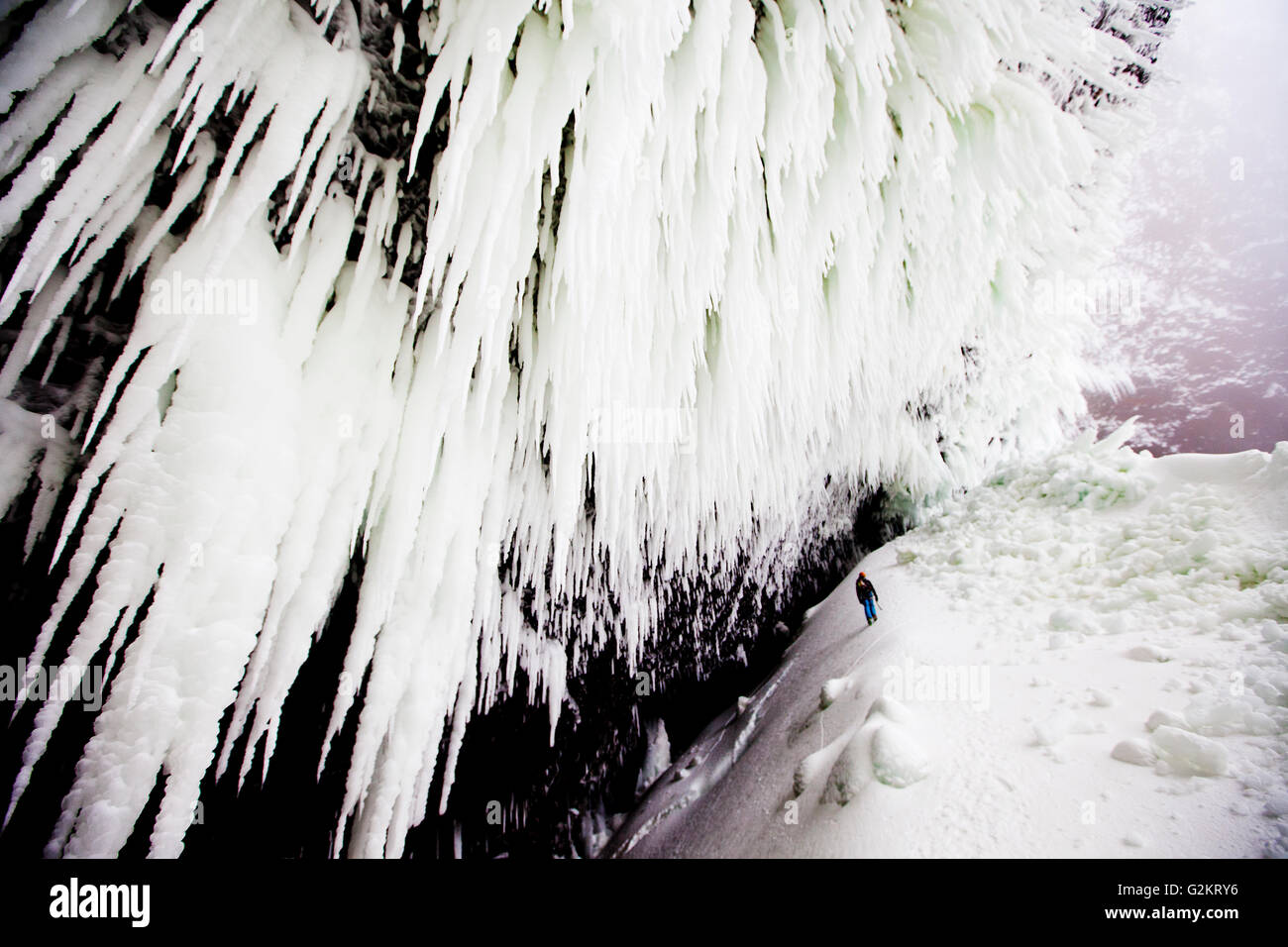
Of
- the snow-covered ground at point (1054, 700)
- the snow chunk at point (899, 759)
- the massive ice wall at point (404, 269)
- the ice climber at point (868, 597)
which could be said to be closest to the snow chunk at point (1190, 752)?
the snow-covered ground at point (1054, 700)

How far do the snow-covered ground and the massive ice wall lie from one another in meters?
1.70

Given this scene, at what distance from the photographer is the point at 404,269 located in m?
1.60

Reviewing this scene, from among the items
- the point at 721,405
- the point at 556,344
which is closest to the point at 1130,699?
the point at 721,405

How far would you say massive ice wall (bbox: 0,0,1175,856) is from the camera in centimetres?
104

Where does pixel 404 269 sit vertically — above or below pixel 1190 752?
above

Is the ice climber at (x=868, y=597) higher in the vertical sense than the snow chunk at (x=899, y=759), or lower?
higher

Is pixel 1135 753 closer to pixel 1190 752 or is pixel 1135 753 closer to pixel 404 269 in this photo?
pixel 1190 752

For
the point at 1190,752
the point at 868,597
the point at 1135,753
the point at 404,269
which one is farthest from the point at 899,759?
the point at 404,269

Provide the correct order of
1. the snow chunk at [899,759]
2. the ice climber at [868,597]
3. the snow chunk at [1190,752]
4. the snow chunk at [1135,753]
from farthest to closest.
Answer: the ice climber at [868,597]
the snow chunk at [899,759]
the snow chunk at [1135,753]
the snow chunk at [1190,752]

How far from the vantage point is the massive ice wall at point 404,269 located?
1.04 meters

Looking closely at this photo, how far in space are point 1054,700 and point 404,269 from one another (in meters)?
3.21

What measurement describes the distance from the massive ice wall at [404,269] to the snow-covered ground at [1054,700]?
170cm

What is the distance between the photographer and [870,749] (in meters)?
1.89

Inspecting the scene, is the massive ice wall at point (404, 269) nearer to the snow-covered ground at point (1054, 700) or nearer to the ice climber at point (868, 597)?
the snow-covered ground at point (1054, 700)
